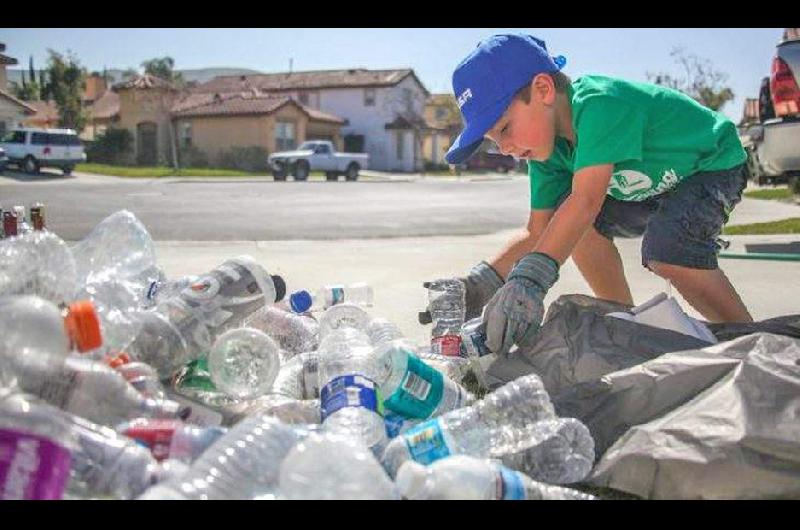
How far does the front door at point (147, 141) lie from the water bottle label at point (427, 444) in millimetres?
52306

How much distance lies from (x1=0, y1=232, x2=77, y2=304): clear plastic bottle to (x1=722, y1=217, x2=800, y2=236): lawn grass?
8230 mm

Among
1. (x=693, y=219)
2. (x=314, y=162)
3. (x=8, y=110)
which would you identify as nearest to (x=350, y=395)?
(x=693, y=219)

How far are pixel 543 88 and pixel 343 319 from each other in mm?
1392

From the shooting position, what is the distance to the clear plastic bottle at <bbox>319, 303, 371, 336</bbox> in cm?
390

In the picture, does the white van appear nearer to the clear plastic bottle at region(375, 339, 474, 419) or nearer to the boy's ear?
the boy's ear

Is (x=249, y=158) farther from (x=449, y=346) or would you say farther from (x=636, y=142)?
(x=636, y=142)

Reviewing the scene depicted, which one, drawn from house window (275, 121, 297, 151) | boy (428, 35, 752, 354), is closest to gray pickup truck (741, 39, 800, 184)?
boy (428, 35, 752, 354)

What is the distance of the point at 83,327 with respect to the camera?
2.27 m

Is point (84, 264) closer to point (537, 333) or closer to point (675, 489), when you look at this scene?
point (537, 333)

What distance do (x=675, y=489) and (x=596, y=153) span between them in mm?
1399

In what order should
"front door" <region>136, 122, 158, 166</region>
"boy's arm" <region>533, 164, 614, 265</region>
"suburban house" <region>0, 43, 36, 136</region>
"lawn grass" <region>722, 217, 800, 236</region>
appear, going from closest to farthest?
"boy's arm" <region>533, 164, 614, 265</region> → "lawn grass" <region>722, 217, 800, 236</region> → "suburban house" <region>0, 43, 36, 136</region> → "front door" <region>136, 122, 158, 166</region>

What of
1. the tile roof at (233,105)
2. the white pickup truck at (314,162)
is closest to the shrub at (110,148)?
the tile roof at (233,105)

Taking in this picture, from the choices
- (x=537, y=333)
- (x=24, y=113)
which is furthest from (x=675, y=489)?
(x=24, y=113)

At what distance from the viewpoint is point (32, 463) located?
1.86 m
